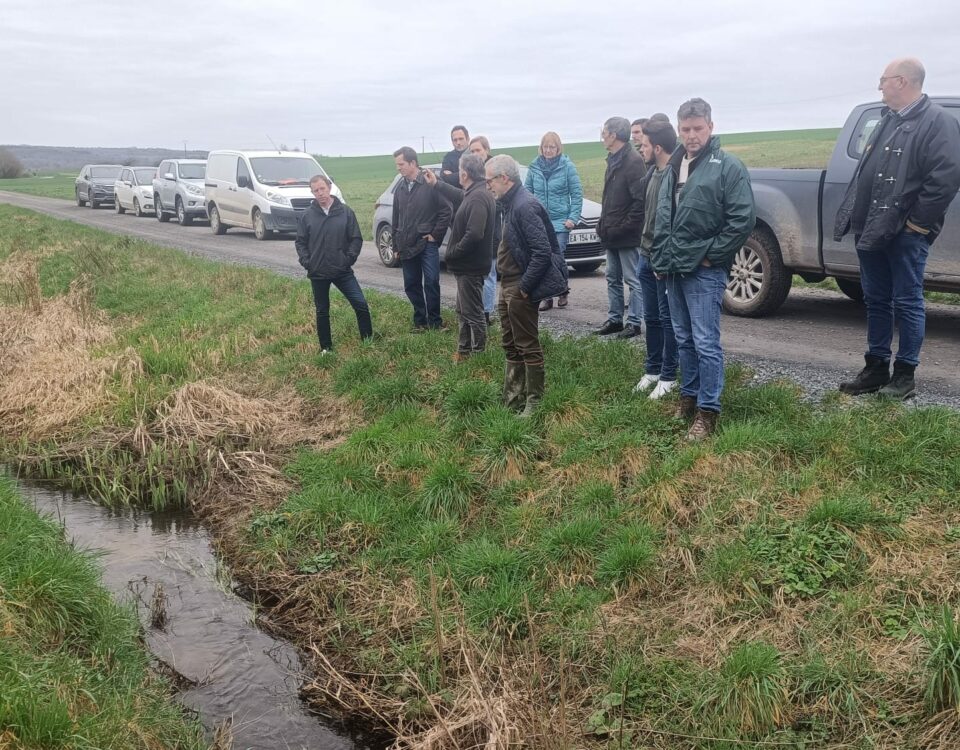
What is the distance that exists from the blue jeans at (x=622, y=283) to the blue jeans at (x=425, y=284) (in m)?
1.82

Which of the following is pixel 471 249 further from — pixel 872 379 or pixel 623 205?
pixel 872 379

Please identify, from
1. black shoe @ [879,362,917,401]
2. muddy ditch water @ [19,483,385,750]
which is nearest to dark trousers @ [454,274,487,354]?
muddy ditch water @ [19,483,385,750]

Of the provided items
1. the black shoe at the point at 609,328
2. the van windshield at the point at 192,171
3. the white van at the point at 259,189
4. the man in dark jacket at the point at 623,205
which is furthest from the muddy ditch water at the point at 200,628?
the van windshield at the point at 192,171

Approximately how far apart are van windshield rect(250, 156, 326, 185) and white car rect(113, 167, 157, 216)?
986 centimetres

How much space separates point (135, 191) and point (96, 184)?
6.80m

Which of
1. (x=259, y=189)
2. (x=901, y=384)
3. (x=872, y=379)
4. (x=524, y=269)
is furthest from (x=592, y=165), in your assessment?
(x=901, y=384)

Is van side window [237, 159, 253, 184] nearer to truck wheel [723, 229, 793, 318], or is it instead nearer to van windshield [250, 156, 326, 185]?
van windshield [250, 156, 326, 185]

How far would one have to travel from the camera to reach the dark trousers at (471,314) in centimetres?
768

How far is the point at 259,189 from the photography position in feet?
64.8

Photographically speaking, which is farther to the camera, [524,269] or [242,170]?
[242,170]

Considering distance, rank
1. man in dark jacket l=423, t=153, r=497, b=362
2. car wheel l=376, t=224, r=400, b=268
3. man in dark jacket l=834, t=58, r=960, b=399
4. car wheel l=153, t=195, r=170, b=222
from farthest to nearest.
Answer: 1. car wheel l=153, t=195, r=170, b=222
2. car wheel l=376, t=224, r=400, b=268
3. man in dark jacket l=423, t=153, r=497, b=362
4. man in dark jacket l=834, t=58, r=960, b=399

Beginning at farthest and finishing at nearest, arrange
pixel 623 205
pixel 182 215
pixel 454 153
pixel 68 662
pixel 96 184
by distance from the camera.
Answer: pixel 96 184 → pixel 182 215 → pixel 454 153 → pixel 623 205 → pixel 68 662

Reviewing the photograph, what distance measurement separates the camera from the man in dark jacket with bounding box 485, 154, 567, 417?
20.3 feet

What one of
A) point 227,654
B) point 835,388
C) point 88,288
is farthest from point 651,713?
point 88,288
